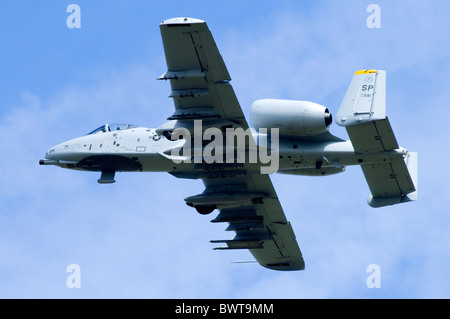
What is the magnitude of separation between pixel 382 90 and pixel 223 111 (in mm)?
7074

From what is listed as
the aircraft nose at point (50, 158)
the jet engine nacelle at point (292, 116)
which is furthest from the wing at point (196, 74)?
the aircraft nose at point (50, 158)

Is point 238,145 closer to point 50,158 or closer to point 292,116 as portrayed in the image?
point 292,116

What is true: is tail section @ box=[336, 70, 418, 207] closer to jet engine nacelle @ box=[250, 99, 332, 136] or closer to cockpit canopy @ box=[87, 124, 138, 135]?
jet engine nacelle @ box=[250, 99, 332, 136]

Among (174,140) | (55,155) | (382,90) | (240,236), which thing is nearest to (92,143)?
(55,155)

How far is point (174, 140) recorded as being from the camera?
1929 inches

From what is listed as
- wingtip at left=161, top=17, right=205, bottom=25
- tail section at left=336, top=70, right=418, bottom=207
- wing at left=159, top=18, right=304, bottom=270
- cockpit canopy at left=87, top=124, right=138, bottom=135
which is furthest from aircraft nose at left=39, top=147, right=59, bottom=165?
tail section at left=336, top=70, right=418, bottom=207

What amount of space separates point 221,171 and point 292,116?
588 centimetres

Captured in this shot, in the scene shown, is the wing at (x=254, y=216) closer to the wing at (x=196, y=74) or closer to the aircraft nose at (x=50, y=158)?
the wing at (x=196, y=74)

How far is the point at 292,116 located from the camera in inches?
1859

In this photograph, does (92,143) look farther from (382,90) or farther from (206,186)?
(382,90)

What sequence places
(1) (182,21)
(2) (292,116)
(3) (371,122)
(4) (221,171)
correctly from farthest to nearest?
1. (4) (221,171)
2. (2) (292,116)
3. (3) (371,122)
4. (1) (182,21)

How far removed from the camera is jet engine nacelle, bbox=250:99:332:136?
47094 mm

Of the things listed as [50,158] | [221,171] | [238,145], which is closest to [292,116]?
[238,145]

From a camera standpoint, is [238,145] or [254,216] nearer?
[238,145]
